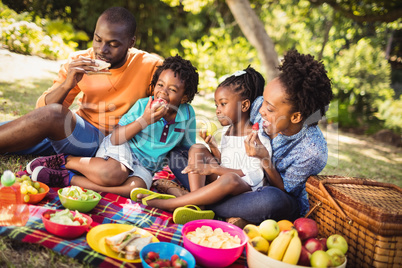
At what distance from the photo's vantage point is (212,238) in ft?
6.83

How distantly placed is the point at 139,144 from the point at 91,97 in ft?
2.29

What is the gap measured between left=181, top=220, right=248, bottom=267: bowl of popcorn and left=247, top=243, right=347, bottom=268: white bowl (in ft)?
0.24

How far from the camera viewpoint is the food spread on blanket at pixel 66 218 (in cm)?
200

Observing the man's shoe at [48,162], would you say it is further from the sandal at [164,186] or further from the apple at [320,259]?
the apple at [320,259]

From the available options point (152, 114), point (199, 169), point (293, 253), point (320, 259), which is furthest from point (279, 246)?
point (152, 114)

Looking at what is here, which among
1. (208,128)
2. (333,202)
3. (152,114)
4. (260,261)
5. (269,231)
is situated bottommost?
(260,261)

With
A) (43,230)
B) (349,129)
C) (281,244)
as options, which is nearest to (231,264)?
(281,244)

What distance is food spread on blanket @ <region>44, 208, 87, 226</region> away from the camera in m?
2.00

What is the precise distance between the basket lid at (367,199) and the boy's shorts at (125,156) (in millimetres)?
1427

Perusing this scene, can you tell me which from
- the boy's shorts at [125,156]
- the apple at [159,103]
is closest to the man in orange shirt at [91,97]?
the boy's shorts at [125,156]

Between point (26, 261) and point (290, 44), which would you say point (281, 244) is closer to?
point (26, 261)

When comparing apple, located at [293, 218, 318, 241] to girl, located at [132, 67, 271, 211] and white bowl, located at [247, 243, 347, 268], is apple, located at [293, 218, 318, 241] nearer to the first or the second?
white bowl, located at [247, 243, 347, 268]

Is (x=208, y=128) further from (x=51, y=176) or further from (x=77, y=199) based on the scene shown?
(x=51, y=176)

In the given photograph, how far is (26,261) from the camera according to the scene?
5.99 feet
